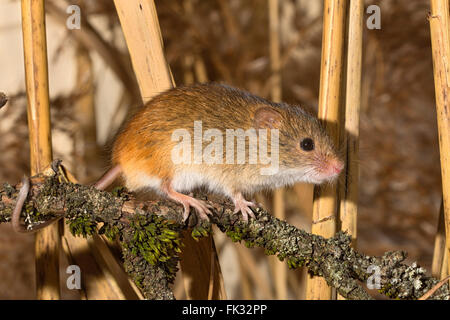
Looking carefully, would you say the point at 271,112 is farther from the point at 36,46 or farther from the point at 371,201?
the point at 371,201

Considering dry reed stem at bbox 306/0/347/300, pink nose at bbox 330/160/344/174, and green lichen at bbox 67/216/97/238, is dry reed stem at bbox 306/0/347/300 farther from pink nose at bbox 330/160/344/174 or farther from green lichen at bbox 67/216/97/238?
green lichen at bbox 67/216/97/238

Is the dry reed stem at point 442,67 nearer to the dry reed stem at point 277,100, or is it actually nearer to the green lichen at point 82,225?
the green lichen at point 82,225

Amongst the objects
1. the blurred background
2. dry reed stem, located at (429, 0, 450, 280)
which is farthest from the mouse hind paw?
the blurred background

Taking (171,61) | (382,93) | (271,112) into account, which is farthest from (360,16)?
(382,93)

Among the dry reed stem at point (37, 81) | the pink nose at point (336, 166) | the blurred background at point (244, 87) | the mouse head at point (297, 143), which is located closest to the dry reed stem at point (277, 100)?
the blurred background at point (244, 87)

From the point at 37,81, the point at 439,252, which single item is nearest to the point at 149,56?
the point at 37,81

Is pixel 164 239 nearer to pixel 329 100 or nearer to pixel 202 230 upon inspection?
pixel 202 230

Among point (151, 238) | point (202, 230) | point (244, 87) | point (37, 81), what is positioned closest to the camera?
point (151, 238)
